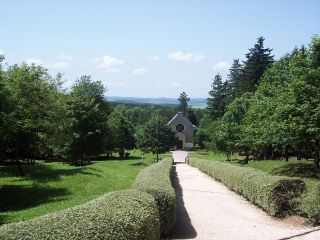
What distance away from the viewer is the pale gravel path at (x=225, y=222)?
11.2 m

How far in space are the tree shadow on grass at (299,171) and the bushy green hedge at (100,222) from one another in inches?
571

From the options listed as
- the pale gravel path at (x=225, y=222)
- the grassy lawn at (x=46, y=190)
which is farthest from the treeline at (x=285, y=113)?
the grassy lawn at (x=46, y=190)

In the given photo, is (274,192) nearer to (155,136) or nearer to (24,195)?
(24,195)

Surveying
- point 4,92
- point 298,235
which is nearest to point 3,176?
point 4,92

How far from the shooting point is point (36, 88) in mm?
25609

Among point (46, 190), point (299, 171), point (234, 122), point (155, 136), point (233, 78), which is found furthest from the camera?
point (233, 78)

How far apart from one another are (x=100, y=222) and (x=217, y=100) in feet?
252

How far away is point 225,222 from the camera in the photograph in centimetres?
1285

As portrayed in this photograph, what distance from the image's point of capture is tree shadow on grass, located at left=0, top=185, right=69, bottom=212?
55.8 ft

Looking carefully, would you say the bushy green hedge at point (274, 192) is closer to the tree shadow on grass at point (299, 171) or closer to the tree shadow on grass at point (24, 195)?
the tree shadow on grass at point (299, 171)

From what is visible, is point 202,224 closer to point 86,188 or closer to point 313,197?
point 313,197

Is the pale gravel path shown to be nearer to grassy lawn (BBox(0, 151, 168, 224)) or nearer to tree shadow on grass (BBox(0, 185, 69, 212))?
grassy lawn (BBox(0, 151, 168, 224))

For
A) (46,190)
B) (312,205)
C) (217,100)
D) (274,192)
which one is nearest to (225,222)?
(274,192)

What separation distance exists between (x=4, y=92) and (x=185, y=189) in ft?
33.5
